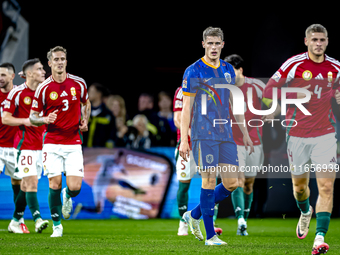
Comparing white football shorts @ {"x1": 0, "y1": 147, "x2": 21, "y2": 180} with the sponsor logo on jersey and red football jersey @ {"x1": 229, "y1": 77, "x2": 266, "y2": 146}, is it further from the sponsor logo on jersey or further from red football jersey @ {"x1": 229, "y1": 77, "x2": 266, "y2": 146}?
red football jersey @ {"x1": 229, "y1": 77, "x2": 266, "y2": 146}

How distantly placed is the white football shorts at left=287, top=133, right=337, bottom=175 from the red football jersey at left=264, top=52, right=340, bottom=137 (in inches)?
2.5

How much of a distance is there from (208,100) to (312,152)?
1190mm

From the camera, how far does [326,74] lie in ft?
18.5

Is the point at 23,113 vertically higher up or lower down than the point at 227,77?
lower down

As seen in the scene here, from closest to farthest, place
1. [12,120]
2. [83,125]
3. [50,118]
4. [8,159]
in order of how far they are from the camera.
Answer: [50,118]
[83,125]
[12,120]
[8,159]

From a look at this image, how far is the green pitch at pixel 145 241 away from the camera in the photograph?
17.6 ft

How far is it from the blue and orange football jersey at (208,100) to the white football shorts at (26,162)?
3.07 meters

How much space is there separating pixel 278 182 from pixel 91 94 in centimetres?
416

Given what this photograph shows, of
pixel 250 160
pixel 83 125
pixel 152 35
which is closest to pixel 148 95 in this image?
pixel 152 35

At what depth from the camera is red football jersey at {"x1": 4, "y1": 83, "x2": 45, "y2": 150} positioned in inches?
310

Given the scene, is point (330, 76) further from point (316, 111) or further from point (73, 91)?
point (73, 91)

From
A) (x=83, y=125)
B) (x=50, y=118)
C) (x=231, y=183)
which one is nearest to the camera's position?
(x=231, y=183)

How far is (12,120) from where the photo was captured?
25.2ft

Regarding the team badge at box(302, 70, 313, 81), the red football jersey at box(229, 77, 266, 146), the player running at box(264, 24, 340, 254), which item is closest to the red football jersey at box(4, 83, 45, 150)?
the red football jersey at box(229, 77, 266, 146)
